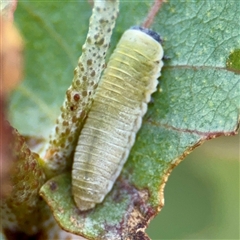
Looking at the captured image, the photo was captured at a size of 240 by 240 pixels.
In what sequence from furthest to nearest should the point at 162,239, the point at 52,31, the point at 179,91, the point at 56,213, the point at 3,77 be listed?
the point at 162,239 < the point at 52,31 < the point at 179,91 < the point at 56,213 < the point at 3,77

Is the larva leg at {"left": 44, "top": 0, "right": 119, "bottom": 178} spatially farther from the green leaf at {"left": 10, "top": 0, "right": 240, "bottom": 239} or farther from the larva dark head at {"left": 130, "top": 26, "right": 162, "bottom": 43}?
the larva dark head at {"left": 130, "top": 26, "right": 162, "bottom": 43}

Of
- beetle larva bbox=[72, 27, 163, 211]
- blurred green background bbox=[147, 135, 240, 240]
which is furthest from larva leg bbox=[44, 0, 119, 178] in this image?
blurred green background bbox=[147, 135, 240, 240]

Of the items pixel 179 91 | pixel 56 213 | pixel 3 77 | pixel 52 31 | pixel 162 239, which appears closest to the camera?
pixel 3 77

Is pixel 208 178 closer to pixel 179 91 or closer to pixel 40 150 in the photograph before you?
pixel 179 91

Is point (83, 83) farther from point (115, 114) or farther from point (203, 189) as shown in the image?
point (203, 189)

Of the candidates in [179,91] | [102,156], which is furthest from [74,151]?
[179,91]

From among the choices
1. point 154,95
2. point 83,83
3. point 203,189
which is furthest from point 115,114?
point 203,189
